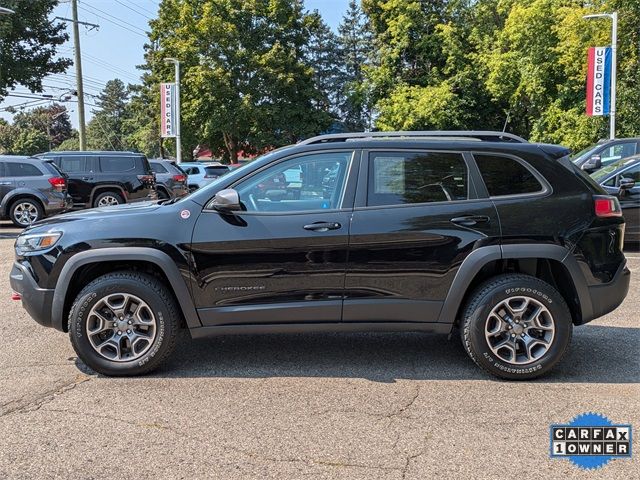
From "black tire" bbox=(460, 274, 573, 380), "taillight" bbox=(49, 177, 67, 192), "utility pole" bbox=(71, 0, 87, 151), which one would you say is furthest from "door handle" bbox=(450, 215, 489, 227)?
"utility pole" bbox=(71, 0, 87, 151)

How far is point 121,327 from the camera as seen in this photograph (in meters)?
4.45

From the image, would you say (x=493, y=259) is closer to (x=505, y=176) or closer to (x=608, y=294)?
(x=505, y=176)

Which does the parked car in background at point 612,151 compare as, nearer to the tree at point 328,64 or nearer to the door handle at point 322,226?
the door handle at point 322,226

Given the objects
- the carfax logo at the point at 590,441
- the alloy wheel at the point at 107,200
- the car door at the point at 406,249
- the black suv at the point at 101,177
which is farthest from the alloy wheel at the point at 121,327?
the alloy wheel at the point at 107,200

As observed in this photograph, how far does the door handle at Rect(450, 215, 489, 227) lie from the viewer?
442cm

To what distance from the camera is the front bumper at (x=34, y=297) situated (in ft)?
14.7

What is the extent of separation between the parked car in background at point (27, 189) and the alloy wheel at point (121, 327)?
1081 cm

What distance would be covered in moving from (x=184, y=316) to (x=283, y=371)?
0.88m

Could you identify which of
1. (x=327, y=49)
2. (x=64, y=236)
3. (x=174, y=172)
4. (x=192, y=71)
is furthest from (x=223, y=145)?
(x=64, y=236)

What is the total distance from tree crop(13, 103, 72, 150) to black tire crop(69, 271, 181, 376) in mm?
102972

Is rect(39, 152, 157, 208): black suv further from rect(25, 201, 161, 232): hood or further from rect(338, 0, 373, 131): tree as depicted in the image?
rect(338, 0, 373, 131): tree

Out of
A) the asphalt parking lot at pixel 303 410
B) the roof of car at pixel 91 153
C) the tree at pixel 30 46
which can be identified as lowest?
the asphalt parking lot at pixel 303 410

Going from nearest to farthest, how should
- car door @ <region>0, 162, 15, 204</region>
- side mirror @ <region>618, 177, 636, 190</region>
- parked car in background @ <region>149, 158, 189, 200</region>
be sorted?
side mirror @ <region>618, 177, 636, 190</region>
car door @ <region>0, 162, 15, 204</region>
parked car in background @ <region>149, 158, 189, 200</region>

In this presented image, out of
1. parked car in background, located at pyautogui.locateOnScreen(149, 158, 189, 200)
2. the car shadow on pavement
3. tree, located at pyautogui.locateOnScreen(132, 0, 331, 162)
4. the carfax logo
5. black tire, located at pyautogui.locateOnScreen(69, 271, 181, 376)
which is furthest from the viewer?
tree, located at pyautogui.locateOnScreen(132, 0, 331, 162)
